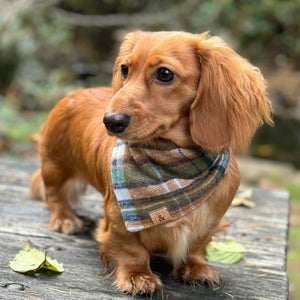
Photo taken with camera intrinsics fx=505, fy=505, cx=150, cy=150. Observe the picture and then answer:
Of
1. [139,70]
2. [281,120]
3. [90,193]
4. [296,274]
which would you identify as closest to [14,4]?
[281,120]

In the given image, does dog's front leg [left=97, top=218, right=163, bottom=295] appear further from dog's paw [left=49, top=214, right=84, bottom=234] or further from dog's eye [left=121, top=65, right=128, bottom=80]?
dog's eye [left=121, top=65, right=128, bottom=80]

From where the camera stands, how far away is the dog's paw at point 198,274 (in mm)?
2529

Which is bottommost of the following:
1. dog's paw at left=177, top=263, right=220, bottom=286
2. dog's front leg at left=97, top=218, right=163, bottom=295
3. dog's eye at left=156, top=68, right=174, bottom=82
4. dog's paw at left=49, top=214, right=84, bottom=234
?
dog's paw at left=49, top=214, right=84, bottom=234

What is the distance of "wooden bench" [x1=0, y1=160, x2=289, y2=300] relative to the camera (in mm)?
2377

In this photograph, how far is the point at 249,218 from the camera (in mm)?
3559

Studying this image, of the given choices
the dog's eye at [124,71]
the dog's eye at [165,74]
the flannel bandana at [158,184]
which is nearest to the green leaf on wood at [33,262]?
the flannel bandana at [158,184]

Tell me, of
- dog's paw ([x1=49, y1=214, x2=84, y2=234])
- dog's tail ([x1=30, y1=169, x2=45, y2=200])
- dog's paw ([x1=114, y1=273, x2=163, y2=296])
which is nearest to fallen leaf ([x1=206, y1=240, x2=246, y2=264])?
dog's paw ([x1=114, y1=273, x2=163, y2=296])

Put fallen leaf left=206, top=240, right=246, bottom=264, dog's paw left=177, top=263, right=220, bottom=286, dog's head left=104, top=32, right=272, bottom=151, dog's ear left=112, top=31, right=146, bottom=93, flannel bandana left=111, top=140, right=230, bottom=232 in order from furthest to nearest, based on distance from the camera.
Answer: fallen leaf left=206, top=240, right=246, bottom=264 → dog's paw left=177, top=263, right=220, bottom=286 → dog's ear left=112, top=31, right=146, bottom=93 → flannel bandana left=111, top=140, right=230, bottom=232 → dog's head left=104, top=32, right=272, bottom=151

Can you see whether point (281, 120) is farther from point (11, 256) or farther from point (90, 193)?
point (11, 256)

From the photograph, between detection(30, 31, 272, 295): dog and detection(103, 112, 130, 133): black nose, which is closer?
detection(103, 112, 130, 133): black nose

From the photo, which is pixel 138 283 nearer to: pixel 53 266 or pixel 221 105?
pixel 53 266

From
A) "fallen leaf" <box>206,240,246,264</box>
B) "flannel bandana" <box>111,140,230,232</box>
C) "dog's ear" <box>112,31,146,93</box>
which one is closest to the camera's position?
"flannel bandana" <box>111,140,230,232</box>

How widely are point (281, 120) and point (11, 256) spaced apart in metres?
7.68

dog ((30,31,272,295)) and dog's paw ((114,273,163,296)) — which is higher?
dog ((30,31,272,295))
